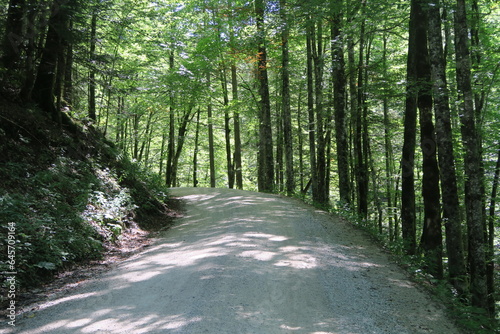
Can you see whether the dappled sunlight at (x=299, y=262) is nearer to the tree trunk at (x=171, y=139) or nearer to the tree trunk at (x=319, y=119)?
the tree trunk at (x=319, y=119)

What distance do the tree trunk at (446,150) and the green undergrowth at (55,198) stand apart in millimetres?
8169

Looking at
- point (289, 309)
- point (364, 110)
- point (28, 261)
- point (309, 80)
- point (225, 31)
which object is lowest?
point (289, 309)

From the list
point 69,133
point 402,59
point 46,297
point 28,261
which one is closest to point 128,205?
point 69,133

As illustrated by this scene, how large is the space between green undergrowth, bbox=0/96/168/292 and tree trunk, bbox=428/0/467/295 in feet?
26.8

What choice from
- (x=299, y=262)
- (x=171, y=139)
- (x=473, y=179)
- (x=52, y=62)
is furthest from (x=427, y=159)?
(x=171, y=139)

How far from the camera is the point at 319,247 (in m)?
7.70

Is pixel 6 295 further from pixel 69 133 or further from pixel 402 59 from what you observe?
pixel 402 59

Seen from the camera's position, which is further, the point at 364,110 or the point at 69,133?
the point at 364,110

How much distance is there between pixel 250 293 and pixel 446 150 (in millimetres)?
6013

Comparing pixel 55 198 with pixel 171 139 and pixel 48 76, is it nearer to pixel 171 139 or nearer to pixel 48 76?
pixel 48 76

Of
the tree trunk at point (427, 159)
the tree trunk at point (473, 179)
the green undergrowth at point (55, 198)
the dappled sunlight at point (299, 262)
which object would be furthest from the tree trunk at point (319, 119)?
the dappled sunlight at point (299, 262)

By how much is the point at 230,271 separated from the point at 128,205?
5479mm

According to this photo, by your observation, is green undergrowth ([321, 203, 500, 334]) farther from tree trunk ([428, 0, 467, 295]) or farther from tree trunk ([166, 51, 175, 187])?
tree trunk ([166, 51, 175, 187])

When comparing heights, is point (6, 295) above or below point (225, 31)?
below
